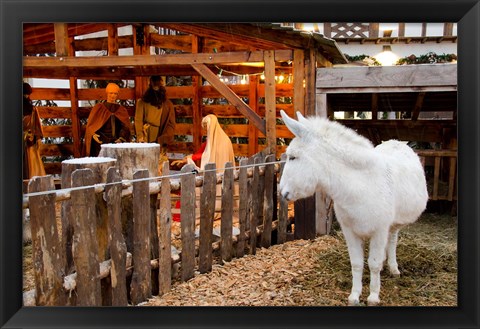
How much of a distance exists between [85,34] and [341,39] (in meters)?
1.70

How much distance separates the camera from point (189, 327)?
2.54 meters

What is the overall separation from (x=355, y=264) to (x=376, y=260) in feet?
0.37

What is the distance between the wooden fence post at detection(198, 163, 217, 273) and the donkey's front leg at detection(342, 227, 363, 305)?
1026 mm

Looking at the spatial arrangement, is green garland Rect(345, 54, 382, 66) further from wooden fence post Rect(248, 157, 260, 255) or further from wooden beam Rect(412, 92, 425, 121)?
wooden fence post Rect(248, 157, 260, 255)

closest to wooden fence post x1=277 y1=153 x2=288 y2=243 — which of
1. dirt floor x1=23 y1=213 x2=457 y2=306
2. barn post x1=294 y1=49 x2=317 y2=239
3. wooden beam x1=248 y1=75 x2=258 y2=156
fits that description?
barn post x1=294 y1=49 x2=317 y2=239

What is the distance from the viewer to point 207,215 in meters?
3.22

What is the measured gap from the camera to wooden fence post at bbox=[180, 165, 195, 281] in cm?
302

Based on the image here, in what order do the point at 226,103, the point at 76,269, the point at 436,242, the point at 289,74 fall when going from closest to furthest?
the point at 76,269, the point at 436,242, the point at 226,103, the point at 289,74

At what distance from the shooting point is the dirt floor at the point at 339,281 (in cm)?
259

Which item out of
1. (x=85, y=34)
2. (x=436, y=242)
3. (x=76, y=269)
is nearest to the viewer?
(x=76, y=269)

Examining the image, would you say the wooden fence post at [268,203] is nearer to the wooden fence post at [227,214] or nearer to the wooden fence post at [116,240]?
the wooden fence post at [227,214]

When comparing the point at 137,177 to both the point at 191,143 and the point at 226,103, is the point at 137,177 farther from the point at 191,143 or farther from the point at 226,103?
the point at 226,103

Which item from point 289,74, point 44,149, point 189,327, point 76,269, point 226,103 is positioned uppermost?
point 289,74
